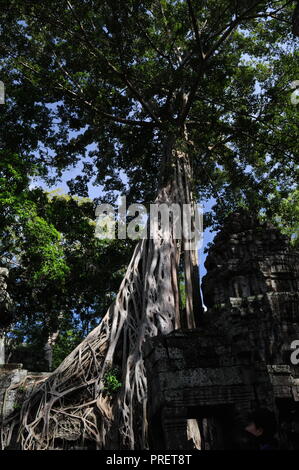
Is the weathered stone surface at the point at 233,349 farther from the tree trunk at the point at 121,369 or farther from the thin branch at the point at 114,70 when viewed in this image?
the thin branch at the point at 114,70

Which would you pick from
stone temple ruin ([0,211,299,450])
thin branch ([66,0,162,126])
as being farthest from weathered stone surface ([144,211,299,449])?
thin branch ([66,0,162,126])

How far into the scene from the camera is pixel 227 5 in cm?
849

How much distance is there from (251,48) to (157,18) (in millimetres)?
2369

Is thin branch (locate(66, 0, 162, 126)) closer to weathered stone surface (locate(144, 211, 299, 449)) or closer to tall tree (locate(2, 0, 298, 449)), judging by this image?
tall tree (locate(2, 0, 298, 449))

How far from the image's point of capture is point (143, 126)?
392 inches

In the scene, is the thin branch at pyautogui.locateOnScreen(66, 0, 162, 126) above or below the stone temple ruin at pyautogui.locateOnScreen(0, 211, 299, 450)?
above

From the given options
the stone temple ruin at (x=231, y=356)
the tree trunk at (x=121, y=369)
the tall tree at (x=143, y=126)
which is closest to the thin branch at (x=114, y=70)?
the tall tree at (x=143, y=126)

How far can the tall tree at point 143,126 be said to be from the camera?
232 inches

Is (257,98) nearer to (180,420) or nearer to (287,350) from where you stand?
(287,350)

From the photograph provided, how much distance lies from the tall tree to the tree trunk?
0.06 feet

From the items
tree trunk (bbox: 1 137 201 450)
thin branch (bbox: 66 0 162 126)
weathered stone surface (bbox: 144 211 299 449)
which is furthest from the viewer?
thin branch (bbox: 66 0 162 126)

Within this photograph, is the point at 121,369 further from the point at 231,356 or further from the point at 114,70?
the point at 114,70

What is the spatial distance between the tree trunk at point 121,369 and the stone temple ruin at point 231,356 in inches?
19.7

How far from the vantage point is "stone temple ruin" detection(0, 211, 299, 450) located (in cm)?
351
